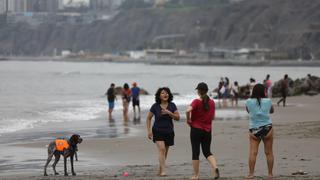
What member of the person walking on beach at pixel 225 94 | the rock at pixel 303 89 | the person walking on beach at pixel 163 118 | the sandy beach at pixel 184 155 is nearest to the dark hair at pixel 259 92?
the sandy beach at pixel 184 155

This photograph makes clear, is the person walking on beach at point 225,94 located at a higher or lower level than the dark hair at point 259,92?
lower

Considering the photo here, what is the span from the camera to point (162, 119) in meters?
11.8

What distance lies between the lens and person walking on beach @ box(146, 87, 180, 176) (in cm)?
1171

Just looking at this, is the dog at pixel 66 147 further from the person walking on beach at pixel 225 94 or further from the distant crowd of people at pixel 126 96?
the person walking on beach at pixel 225 94

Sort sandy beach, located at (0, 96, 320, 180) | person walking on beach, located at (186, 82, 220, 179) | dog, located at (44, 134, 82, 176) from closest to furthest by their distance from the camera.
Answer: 1. person walking on beach, located at (186, 82, 220, 179)
2. sandy beach, located at (0, 96, 320, 180)
3. dog, located at (44, 134, 82, 176)

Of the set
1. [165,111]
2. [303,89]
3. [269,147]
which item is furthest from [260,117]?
[303,89]

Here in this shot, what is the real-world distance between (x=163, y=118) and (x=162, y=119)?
2 centimetres

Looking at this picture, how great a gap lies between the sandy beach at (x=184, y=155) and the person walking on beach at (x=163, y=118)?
42cm

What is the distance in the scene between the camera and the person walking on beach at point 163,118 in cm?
1171

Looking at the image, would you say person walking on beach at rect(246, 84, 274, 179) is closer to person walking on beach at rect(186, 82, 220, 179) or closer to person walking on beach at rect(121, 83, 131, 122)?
person walking on beach at rect(186, 82, 220, 179)

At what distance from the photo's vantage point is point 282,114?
2761 centimetres

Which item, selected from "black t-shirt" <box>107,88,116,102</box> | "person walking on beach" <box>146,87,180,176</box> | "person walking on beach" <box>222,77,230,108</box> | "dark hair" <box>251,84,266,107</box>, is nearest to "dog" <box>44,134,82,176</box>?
"person walking on beach" <box>146,87,180,176</box>

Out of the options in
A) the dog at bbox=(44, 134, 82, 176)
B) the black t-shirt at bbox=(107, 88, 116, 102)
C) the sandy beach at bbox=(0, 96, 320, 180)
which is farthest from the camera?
the black t-shirt at bbox=(107, 88, 116, 102)

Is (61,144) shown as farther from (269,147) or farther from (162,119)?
(269,147)
